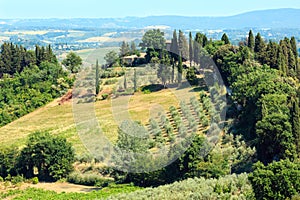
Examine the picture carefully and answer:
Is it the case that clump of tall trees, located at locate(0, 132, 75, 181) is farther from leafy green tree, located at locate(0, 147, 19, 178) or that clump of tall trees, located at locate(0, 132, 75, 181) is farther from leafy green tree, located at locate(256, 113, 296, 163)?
leafy green tree, located at locate(256, 113, 296, 163)

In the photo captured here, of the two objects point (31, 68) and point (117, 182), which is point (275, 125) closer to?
point (117, 182)

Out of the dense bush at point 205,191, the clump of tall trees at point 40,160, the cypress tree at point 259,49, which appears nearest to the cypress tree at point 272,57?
the cypress tree at point 259,49

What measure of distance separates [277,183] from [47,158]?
40.0 feet

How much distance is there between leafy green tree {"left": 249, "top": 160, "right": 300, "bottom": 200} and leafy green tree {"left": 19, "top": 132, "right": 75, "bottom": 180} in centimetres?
1105

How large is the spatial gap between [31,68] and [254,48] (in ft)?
70.1

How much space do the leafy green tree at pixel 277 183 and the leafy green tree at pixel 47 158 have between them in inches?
435

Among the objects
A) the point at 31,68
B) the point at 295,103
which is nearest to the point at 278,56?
the point at 295,103

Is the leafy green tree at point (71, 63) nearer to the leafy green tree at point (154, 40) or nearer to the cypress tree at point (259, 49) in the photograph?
the leafy green tree at point (154, 40)

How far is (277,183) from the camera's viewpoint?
14023 mm

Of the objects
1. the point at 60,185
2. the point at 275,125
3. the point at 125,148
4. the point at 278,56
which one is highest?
the point at 278,56

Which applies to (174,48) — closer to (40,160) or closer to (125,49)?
(125,49)

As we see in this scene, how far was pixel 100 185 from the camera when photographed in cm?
2069

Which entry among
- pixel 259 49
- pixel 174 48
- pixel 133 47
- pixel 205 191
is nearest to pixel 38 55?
pixel 133 47

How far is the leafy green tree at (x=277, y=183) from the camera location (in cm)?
1387
